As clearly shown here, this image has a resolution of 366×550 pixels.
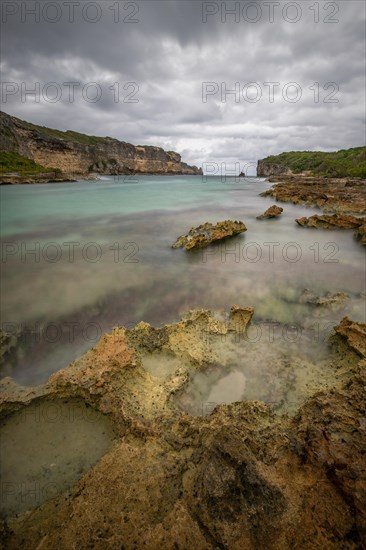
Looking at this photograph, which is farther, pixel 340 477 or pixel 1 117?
pixel 1 117

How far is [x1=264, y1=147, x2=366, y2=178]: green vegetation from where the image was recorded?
5446cm

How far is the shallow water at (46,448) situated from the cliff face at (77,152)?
6613cm

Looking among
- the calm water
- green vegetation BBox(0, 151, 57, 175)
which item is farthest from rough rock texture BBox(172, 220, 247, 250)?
green vegetation BBox(0, 151, 57, 175)

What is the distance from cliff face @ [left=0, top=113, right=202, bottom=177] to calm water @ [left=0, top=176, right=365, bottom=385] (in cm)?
5800

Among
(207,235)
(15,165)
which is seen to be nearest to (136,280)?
(207,235)

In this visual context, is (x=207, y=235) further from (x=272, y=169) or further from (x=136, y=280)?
(x=272, y=169)

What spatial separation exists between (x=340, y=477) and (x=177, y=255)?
27.2 feet

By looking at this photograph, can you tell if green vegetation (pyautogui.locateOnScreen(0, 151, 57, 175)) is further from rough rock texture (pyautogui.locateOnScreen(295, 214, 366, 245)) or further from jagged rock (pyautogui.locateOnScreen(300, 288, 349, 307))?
jagged rock (pyautogui.locateOnScreen(300, 288, 349, 307))

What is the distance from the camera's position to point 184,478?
2.47 m

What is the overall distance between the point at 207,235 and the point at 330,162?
3004 inches

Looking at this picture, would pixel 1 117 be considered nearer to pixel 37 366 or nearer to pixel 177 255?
pixel 177 255

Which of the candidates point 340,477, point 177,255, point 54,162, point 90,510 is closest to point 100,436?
point 90,510

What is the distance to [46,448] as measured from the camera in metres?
3.04

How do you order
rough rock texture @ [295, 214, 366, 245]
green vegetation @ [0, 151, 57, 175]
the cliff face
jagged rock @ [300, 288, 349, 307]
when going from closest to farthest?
jagged rock @ [300, 288, 349, 307], rough rock texture @ [295, 214, 366, 245], green vegetation @ [0, 151, 57, 175], the cliff face
